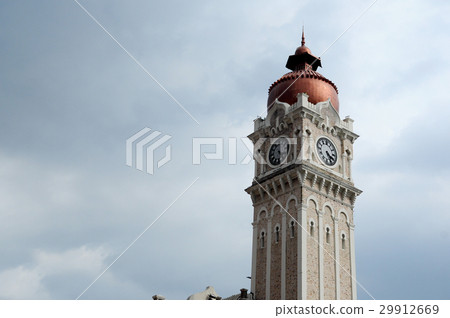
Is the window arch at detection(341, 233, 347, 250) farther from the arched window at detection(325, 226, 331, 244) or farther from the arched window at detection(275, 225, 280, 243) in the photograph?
the arched window at detection(275, 225, 280, 243)

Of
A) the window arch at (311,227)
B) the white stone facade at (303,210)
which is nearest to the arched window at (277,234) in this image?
the white stone facade at (303,210)

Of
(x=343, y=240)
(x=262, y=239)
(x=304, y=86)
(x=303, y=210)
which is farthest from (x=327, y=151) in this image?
(x=262, y=239)

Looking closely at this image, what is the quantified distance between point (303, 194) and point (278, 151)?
A: 20.4 ft

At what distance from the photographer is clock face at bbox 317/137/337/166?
57.0 metres

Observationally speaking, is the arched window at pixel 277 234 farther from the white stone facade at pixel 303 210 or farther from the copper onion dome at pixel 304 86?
the copper onion dome at pixel 304 86

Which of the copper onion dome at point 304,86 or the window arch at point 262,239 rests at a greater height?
the copper onion dome at point 304,86

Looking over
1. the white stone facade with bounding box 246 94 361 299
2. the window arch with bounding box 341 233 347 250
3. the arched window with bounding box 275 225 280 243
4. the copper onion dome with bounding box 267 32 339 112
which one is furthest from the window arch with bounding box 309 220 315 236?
the copper onion dome with bounding box 267 32 339 112

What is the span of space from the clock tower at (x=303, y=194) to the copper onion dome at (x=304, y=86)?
0.10m

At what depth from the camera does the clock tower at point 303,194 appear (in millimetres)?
51625

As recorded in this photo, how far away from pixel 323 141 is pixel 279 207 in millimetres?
7873

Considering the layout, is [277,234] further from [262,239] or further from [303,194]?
[303,194]
